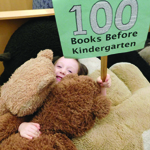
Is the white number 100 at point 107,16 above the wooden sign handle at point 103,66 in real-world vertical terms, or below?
above

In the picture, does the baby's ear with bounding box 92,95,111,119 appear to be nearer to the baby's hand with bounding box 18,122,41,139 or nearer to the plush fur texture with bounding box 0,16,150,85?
the baby's hand with bounding box 18,122,41,139

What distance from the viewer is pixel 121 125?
64 centimetres

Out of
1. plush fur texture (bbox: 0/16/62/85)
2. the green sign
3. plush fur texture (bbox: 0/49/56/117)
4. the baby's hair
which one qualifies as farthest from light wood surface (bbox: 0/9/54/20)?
the green sign

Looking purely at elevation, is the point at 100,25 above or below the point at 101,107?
above

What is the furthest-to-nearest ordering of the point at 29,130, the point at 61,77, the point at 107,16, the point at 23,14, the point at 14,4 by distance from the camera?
the point at 14,4, the point at 23,14, the point at 61,77, the point at 29,130, the point at 107,16

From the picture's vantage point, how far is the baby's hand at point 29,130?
552 millimetres

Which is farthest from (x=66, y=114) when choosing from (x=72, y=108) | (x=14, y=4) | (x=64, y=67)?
(x=14, y=4)

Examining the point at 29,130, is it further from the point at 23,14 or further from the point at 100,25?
the point at 23,14

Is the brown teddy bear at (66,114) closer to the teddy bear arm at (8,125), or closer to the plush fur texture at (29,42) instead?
the teddy bear arm at (8,125)

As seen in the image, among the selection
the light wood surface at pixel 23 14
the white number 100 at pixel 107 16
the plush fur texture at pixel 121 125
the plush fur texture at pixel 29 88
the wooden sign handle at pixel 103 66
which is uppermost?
the white number 100 at pixel 107 16

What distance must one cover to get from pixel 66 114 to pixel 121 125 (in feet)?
0.75

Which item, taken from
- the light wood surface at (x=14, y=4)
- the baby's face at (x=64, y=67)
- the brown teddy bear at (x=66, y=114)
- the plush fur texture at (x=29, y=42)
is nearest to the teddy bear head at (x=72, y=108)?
the brown teddy bear at (x=66, y=114)

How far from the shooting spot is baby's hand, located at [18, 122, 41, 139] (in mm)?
552

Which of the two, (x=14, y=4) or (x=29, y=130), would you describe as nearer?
(x=29, y=130)
